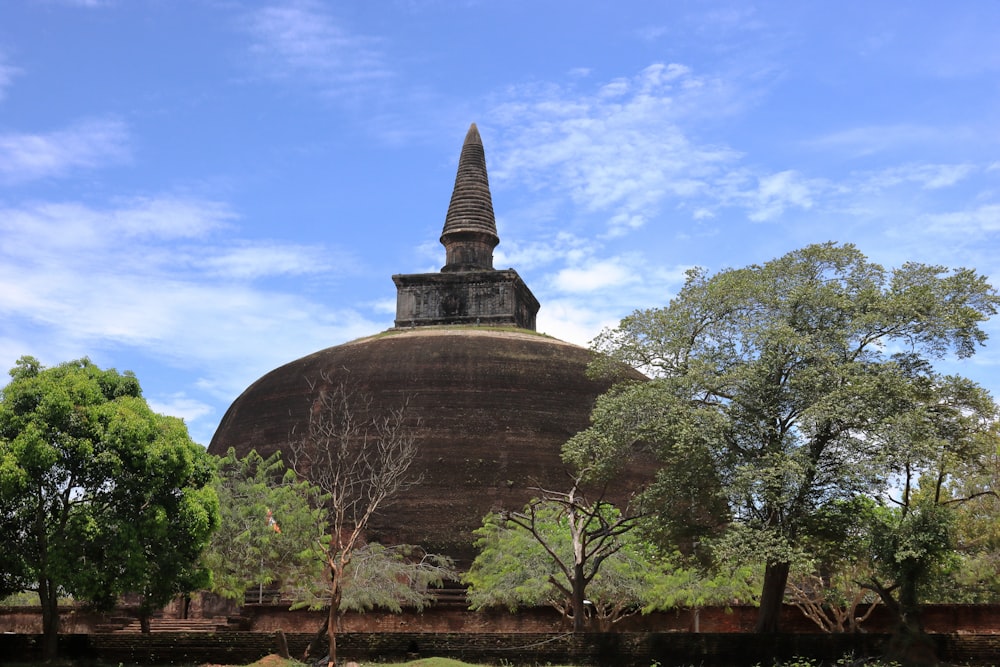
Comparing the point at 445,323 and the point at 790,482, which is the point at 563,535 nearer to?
the point at 790,482

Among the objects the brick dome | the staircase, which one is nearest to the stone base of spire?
the brick dome

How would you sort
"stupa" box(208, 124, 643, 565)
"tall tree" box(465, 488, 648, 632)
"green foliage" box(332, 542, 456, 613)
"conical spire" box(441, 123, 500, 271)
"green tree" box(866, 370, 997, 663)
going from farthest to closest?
"conical spire" box(441, 123, 500, 271)
"stupa" box(208, 124, 643, 565)
"green foliage" box(332, 542, 456, 613)
"tall tree" box(465, 488, 648, 632)
"green tree" box(866, 370, 997, 663)

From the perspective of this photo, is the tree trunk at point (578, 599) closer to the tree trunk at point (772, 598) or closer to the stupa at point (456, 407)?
the tree trunk at point (772, 598)

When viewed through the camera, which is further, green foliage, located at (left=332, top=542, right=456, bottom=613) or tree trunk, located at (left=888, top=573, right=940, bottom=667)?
green foliage, located at (left=332, top=542, right=456, bottom=613)

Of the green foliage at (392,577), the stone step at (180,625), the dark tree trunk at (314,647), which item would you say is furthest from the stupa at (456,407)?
the dark tree trunk at (314,647)

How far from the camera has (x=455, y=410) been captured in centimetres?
3130

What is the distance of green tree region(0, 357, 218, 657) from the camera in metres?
18.8

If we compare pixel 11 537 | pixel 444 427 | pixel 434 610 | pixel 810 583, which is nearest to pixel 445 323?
pixel 444 427

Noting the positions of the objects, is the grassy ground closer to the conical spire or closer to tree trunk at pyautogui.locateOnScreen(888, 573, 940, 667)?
tree trunk at pyautogui.locateOnScreen(888, 573, 940, 667)

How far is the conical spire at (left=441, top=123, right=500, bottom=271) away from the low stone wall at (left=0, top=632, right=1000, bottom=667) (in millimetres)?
22962

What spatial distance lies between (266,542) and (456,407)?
7.20 m

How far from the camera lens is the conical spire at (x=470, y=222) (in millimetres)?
40906

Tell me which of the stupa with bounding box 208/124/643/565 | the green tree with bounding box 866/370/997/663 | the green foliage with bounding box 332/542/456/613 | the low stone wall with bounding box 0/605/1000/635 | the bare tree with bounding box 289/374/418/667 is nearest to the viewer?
the green tree with bounding box 866/370/997/663

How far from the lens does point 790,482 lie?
18078mm
